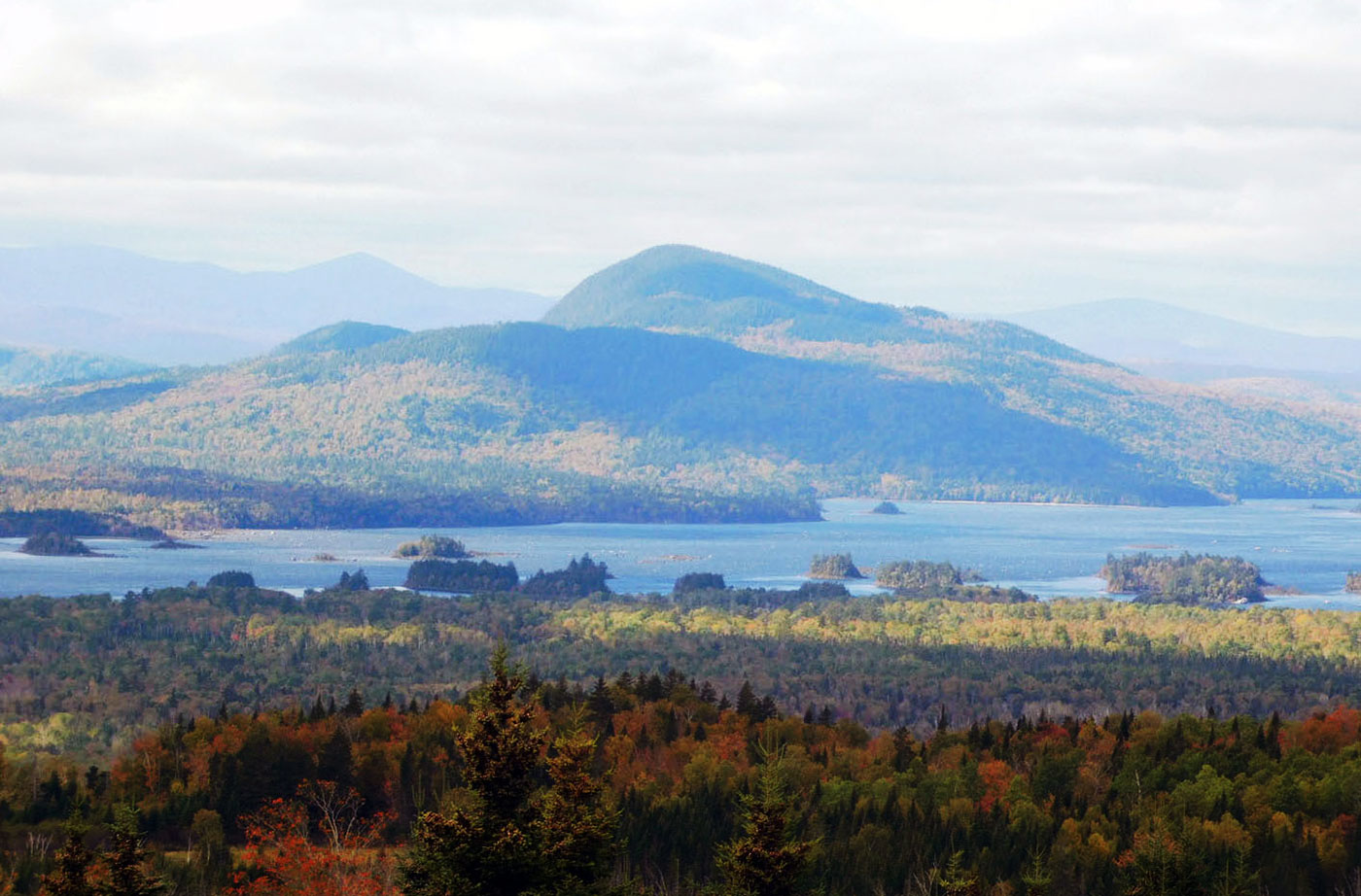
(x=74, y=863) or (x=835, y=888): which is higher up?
(x=74, y=863)

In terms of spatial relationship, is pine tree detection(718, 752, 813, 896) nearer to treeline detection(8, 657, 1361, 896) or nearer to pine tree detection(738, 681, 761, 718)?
treeline detection(8, 657, 1361, 896)

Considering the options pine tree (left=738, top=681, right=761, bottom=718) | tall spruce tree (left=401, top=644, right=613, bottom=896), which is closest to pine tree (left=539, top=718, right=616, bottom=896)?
tall spruce tree (left=401, top=644, right=613, bottom=896)

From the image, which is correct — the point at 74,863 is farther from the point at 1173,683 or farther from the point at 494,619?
the point at 494,619

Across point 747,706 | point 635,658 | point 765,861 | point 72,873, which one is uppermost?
point 72,873

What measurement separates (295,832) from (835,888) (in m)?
22.6

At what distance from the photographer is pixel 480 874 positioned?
48.9m

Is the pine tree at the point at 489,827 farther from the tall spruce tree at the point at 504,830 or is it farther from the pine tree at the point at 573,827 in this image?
the pine tree at the point at 573,827

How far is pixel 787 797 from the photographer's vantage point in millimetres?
81188

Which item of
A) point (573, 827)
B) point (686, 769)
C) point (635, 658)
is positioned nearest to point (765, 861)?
point (573, 827)

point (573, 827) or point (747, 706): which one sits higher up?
point (573, 827)

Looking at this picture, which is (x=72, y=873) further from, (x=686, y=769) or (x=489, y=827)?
(x=686, y=769)

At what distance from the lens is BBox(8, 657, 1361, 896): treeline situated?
274 ft

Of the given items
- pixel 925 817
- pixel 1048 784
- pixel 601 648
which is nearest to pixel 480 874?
pixel 925 817

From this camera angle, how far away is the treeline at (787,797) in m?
83.5
